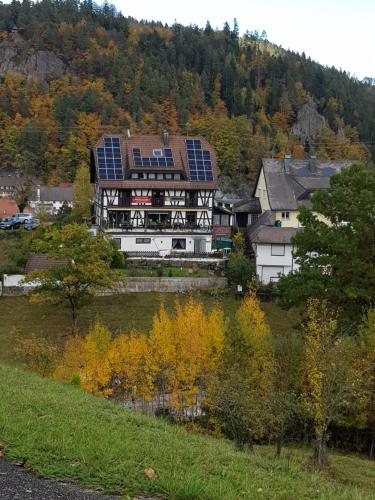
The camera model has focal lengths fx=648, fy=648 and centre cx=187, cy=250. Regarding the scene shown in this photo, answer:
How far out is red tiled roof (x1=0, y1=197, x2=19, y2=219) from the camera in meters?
74.0

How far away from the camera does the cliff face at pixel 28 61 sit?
13412 cm

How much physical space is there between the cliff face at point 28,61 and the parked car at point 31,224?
259 ft

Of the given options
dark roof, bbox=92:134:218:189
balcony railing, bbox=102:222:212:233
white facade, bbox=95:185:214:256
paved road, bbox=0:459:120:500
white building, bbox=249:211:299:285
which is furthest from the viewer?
dark roof, bbox=92:134:218:189

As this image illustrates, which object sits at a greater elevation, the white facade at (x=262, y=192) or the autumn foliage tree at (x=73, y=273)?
the white facade at (x=262, y=192)

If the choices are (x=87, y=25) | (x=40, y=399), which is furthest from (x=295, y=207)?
(x=87, y=25)

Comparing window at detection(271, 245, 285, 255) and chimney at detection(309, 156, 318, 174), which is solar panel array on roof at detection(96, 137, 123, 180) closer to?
window at detection(271, 245, 285, 255)

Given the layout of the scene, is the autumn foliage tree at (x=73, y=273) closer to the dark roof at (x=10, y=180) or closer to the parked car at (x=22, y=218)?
the parked car at (x=22, y=218)

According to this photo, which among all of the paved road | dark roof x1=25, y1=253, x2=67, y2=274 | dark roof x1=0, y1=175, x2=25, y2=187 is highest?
dark roof x1=0, y1=175, x2=25, y2=187

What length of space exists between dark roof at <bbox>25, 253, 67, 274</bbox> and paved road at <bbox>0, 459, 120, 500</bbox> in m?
34.8

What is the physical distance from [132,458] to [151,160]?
4496 centimetres

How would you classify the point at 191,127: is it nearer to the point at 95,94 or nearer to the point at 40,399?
the point at 95,94

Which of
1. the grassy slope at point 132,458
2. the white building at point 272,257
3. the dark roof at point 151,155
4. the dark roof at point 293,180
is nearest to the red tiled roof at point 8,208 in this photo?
the dark roof at point 151,155

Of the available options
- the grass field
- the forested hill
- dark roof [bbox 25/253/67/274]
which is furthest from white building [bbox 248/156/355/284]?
the forested hill

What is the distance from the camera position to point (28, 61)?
450 ft
